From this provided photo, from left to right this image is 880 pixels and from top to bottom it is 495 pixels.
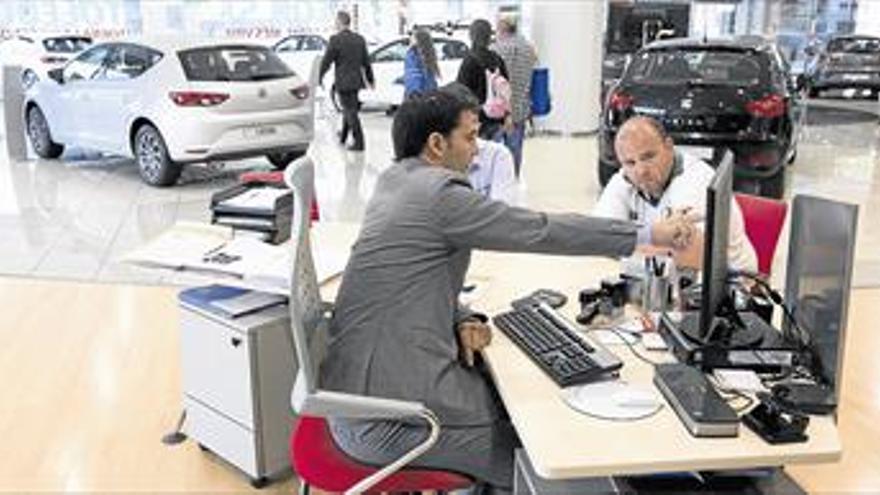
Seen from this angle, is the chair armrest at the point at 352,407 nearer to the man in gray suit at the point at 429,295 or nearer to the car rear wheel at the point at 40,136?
the man in gray suit at the point at 429,295

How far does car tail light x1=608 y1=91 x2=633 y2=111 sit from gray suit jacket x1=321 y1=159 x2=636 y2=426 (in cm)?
429

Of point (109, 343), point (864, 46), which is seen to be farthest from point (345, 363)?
point (864, 46)

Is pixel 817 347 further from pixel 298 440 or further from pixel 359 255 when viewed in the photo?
pixel 298 440

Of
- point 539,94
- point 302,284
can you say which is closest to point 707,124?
point 539,94

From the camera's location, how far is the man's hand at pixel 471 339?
7.16 ft

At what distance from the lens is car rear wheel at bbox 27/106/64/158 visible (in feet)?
29.2

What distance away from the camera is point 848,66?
1359 cm

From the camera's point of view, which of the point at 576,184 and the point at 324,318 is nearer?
the point at 324,318

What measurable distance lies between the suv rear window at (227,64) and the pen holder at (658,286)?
5.50 meters

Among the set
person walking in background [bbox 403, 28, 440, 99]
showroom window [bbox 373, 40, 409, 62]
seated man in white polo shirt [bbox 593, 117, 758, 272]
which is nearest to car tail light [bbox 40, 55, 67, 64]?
showroom window [bbox 373, 40, 409, 62]

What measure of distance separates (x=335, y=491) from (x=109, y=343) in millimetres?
2324

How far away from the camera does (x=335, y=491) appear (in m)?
2.18

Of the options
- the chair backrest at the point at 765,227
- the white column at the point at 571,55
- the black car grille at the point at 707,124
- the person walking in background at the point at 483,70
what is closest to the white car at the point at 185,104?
the person walking in background at the point at 483,70

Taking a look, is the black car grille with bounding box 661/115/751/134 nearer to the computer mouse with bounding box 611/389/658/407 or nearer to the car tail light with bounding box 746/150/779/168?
the car tail light with bounding box 746/150/779/168
